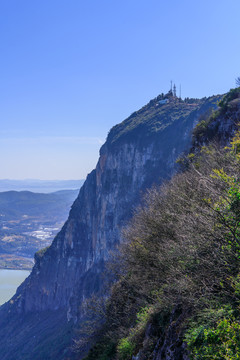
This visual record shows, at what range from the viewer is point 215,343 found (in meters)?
5.47

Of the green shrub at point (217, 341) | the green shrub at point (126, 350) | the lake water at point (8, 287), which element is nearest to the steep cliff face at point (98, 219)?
the lake water at point (8, 287)

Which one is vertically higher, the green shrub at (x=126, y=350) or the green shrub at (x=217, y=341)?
the green shrub at (x=217, y=341)

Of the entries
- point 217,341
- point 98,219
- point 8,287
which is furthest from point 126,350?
point 8,287

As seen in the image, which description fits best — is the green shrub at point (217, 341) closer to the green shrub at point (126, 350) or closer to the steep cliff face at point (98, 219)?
the green shrub at point (126, 350)

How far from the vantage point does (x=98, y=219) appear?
97.6 meters

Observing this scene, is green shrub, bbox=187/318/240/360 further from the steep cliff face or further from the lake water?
the lake water

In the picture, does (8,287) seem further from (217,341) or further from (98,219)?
(217,341)

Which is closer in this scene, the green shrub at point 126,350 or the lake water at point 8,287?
the green shrub at point 126,350

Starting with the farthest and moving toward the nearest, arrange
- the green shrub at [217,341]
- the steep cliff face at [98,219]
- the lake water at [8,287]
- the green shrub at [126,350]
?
1. the lake water at [8,287]
2. the steep cliff face at [98,219]
3. the green shrub at [126,350]
4. the green shrub at [217,341]

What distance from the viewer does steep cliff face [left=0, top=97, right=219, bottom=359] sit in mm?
82688

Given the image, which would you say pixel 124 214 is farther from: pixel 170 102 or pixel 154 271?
pixel 154 271

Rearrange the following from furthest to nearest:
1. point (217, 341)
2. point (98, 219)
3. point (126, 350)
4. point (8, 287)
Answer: point (8, 287) → point (98, 219) → point (126, 350) → point (217, 341)

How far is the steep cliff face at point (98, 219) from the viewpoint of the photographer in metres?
82.7

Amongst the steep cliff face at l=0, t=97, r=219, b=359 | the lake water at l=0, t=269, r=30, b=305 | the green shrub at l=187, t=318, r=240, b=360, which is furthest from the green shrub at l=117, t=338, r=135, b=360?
the lake water at l=0, t=269, r=30, b=305
